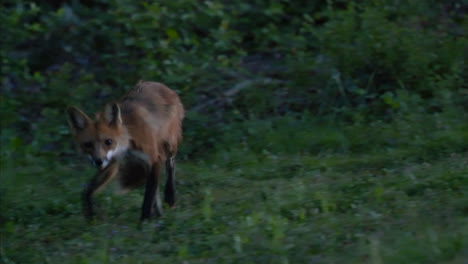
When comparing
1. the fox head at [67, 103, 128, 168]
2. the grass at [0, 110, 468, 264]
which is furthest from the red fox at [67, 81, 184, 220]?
the grass at [0, 110, 468, 264]

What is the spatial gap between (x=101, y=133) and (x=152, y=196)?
734 mm

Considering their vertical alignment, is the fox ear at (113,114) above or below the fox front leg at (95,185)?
above

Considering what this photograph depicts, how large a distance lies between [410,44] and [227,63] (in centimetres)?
280

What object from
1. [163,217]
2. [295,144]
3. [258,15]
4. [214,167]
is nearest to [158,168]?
[163,217]

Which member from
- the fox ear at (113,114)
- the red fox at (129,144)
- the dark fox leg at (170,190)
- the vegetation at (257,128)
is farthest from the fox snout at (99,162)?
the dark fox leg at (170,190)

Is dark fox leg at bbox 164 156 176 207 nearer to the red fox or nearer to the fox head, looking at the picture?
the red fox

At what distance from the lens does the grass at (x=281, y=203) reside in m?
5.36

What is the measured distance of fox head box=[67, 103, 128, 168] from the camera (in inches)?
278

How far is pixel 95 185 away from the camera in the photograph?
736 centimetres

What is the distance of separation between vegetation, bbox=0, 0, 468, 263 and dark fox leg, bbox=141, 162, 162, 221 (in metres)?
0.19

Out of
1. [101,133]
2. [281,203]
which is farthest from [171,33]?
[281,203]

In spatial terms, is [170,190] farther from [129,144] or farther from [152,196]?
[129,144]

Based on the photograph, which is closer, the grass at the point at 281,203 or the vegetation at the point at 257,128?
the grass at the point at 281,203

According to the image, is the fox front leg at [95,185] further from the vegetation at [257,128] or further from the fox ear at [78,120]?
the fox ear at [78,120]
